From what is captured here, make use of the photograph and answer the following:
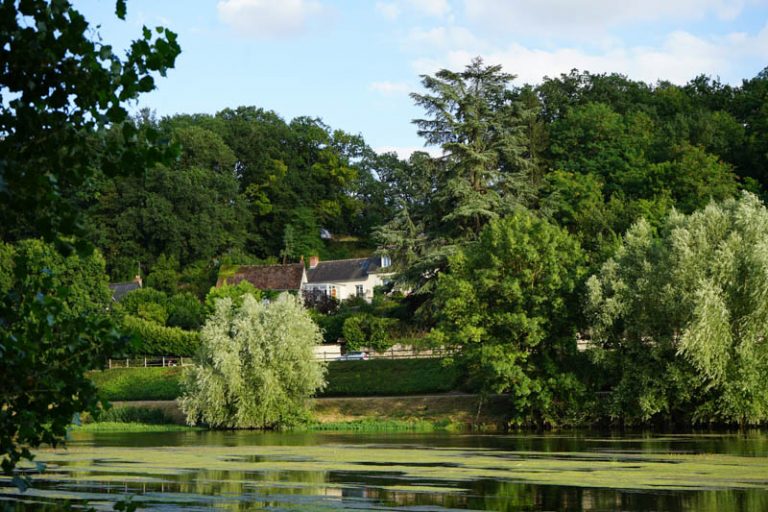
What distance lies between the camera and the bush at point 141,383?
58.0 metres

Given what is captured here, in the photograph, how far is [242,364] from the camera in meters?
48.0

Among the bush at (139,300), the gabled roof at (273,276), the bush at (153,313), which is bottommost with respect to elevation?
the bush at (153,313)

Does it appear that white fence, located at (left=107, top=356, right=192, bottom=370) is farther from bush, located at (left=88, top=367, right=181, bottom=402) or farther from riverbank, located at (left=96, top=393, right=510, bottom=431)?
riverbank, located at (left=96, top=393, right=510, bottom=431)

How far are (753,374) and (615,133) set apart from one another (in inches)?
1815

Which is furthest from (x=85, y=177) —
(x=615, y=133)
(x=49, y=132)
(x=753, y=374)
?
(x=615, y=133)

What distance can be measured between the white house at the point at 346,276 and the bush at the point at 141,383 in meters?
37.2

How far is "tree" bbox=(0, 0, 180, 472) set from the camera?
8.23 meters

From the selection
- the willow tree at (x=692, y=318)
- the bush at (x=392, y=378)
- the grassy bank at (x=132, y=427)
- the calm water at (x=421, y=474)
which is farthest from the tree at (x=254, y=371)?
the willow tree at (x=692, y=318)

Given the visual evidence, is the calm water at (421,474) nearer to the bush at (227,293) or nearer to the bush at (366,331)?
the bush at (366,331)

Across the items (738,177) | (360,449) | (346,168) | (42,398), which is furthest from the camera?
(346,168)

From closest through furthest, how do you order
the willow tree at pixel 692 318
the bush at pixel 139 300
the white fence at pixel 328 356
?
the willow tree at pixel 692 318, the white fence at pixel 328 356, the bush at pixel 139 300

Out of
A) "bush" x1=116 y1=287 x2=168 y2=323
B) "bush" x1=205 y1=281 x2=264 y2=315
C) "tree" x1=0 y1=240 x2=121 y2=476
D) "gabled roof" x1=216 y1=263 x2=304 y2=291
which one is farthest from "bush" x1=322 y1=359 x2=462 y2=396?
"tree" x1=0 y1=240 x2=121 y2=476

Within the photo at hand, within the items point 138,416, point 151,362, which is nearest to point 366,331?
point 151,362

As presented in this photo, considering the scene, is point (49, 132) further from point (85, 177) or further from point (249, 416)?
point (249, 416)
